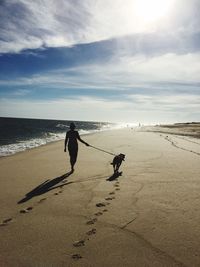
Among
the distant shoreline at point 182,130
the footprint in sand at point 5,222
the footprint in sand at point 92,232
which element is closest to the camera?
the footprint in sand at point 92,232

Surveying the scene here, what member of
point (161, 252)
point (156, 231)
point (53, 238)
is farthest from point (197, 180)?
point (53, 238)

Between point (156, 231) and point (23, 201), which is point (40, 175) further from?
point (156, 231)

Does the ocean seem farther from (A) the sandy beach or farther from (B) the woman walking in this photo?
(A) the sandy beach

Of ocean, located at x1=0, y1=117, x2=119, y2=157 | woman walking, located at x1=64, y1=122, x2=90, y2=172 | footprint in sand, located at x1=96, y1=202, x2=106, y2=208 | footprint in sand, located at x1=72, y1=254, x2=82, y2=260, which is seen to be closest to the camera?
footprint in sand, located at x1=72, y1=254, x2=82, y2=260

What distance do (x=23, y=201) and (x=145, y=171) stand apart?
15.6 feet

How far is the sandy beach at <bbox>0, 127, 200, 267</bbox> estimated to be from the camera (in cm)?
413

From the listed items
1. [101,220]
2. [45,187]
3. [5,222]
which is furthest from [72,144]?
[101,220]

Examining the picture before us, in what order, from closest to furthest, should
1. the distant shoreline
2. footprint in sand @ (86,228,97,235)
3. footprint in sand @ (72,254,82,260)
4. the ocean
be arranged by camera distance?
footprint in sand @ (72,254,82,260), footprint in sand @ (86,228,97,235), the ocean, the distant shoreline

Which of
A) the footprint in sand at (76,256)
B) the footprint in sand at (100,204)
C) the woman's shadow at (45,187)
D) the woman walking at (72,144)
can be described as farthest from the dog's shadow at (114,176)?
the footprint in sand at (76,256)

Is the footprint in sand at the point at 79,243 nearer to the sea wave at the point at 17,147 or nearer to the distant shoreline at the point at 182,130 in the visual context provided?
the sea wave at the point at 17,147

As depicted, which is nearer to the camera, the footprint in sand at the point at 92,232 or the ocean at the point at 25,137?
the footprint in sand at the point at 92,232

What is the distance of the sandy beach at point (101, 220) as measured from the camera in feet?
13.6

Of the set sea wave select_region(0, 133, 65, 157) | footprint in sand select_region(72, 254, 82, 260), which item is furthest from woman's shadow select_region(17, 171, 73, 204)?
sea wave select_region(0, 133, 65, 157)

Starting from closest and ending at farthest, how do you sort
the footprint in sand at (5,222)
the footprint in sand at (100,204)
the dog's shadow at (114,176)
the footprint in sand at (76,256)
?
the footprint in sand at (76,256) < the footprint in sand at (5,222) < the footprint in sand at (100,204) < the dog's shadow at (114,176)
